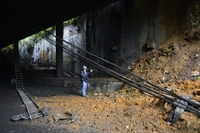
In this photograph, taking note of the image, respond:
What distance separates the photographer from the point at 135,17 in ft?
33.3

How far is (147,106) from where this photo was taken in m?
6.08

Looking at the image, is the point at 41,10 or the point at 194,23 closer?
the point at 194,23

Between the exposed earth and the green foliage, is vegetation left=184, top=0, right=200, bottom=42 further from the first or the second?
the exposed earth

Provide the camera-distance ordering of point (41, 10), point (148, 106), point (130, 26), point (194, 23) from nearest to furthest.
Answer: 1. point (148, 106)
2. point (194, 23)
3. point (130, 26)
4. point (41, 10)

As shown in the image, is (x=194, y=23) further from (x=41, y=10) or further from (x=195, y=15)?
(x=41, y=10)

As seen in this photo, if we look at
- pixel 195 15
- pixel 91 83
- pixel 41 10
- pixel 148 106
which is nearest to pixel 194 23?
pixel 195 15

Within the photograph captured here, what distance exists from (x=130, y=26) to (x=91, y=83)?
460 cm

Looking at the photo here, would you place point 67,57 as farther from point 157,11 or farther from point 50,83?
point 157,11

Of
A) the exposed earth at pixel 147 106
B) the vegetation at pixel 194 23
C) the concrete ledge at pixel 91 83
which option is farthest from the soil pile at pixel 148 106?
the concrete ledge at pixel 91 83

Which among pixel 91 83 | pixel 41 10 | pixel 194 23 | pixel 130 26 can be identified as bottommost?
pixel 91 83

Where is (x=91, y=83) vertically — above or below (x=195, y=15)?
below

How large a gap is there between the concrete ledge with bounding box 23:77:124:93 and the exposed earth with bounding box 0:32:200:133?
0.64 metres

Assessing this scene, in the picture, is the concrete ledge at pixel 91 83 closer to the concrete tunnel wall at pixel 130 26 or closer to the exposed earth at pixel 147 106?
the exposed earth at pixel 147 106

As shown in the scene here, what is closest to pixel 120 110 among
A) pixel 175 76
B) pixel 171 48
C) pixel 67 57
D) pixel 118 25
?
pixel 175 76
